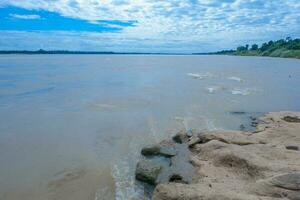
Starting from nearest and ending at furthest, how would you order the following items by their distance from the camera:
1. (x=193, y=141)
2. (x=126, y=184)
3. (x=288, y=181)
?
(x=288, y=181) < (x=126, y=184) < (x=193, y=141)

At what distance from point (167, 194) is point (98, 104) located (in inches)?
614

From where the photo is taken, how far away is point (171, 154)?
35.4ft

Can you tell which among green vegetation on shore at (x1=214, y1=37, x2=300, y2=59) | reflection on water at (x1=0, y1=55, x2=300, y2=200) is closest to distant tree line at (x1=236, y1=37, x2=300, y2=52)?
green vegetation on shore at (x1=214, y1=37, x2=300, y2=59)

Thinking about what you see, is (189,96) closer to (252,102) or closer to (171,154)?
(252,102)

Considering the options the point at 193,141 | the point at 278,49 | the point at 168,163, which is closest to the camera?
the point at 168,163

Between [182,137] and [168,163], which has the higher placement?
[182,137]

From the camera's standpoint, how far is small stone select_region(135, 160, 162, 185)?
347 inches

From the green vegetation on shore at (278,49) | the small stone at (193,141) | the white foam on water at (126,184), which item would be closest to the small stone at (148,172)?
the white foam on water at (126,184)

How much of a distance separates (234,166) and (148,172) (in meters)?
2.72

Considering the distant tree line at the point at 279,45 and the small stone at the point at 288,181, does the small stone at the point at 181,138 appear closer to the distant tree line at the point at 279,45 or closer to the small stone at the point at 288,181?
the small stone at the point at 288,181

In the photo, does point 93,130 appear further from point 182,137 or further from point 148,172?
point 148,172

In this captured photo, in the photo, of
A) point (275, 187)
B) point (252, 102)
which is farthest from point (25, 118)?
point (252, 102)

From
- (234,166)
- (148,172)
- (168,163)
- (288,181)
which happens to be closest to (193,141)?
(168,163)

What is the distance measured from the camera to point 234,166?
9.07m
